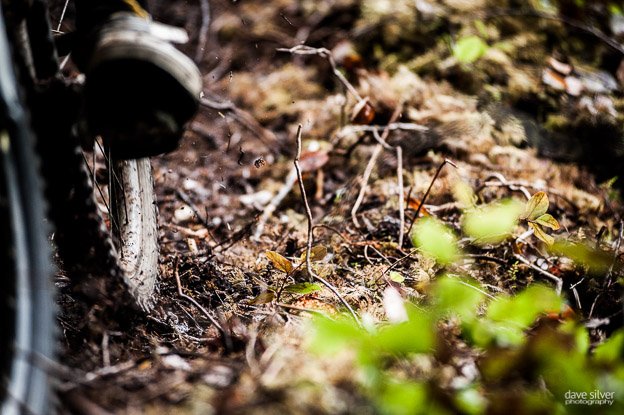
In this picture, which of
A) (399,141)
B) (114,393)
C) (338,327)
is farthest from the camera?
(399,141)

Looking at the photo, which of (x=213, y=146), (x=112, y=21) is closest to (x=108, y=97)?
(x=112, y=21)

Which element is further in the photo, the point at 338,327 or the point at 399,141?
the point at 399,141

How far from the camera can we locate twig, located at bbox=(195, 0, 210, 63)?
313cm

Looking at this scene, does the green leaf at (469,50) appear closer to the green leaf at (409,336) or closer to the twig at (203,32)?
the twig at (203,32)

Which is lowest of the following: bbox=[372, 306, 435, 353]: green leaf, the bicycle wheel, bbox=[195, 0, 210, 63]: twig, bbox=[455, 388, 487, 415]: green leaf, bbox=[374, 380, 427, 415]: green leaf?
bbox=[455, 388, 487, 415]: green leaf

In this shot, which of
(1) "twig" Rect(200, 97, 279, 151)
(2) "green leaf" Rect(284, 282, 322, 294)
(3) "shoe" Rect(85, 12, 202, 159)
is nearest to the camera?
(3) "shoe" Rect(85, 12, 202, 159)

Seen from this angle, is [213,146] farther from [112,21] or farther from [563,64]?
[563,64]

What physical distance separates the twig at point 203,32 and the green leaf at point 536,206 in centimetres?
238

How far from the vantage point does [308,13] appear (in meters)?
3.37

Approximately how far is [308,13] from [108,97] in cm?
273

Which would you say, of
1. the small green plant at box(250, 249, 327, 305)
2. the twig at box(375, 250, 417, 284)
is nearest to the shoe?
the small green plant at box(250, 249, 327, 305)

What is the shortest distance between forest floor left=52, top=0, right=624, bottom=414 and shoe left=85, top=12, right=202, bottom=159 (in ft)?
1.74

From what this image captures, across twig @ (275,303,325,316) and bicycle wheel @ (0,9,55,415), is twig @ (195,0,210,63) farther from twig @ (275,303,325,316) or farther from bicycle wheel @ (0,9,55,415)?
bicycle wheel @ (0,9,55,415)

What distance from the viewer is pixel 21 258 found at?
84 centimetres
